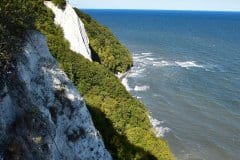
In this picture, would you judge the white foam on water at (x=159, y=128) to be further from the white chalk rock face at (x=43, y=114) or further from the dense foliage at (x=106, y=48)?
the white chalk rock face at (x=43, y=114)

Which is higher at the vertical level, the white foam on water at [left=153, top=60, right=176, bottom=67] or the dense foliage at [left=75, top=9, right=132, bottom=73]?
the dense foliage at [left=75, top=9, right=132, bottom=73]

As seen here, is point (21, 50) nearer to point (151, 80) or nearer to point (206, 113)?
point (206, 113)

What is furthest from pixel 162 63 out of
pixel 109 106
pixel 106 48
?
pixel 109 106

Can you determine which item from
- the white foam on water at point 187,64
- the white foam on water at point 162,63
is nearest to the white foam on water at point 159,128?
the white foam on water at point 187,64

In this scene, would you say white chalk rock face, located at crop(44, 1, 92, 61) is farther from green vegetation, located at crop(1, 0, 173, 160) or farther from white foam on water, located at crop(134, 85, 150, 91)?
white foam on water, located at crop(134, 85, 150, 91)

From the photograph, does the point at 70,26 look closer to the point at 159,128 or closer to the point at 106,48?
the point at 106,48

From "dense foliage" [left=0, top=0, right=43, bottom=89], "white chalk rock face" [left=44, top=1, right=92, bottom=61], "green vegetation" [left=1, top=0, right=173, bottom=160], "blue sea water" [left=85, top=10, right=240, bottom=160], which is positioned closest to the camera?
"dense foliage" [left=0, top=0, right=43, bottom=89]

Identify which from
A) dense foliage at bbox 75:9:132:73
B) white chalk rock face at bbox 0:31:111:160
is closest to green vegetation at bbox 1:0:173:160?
white chalk rock face at bbox 0:31:111:160
